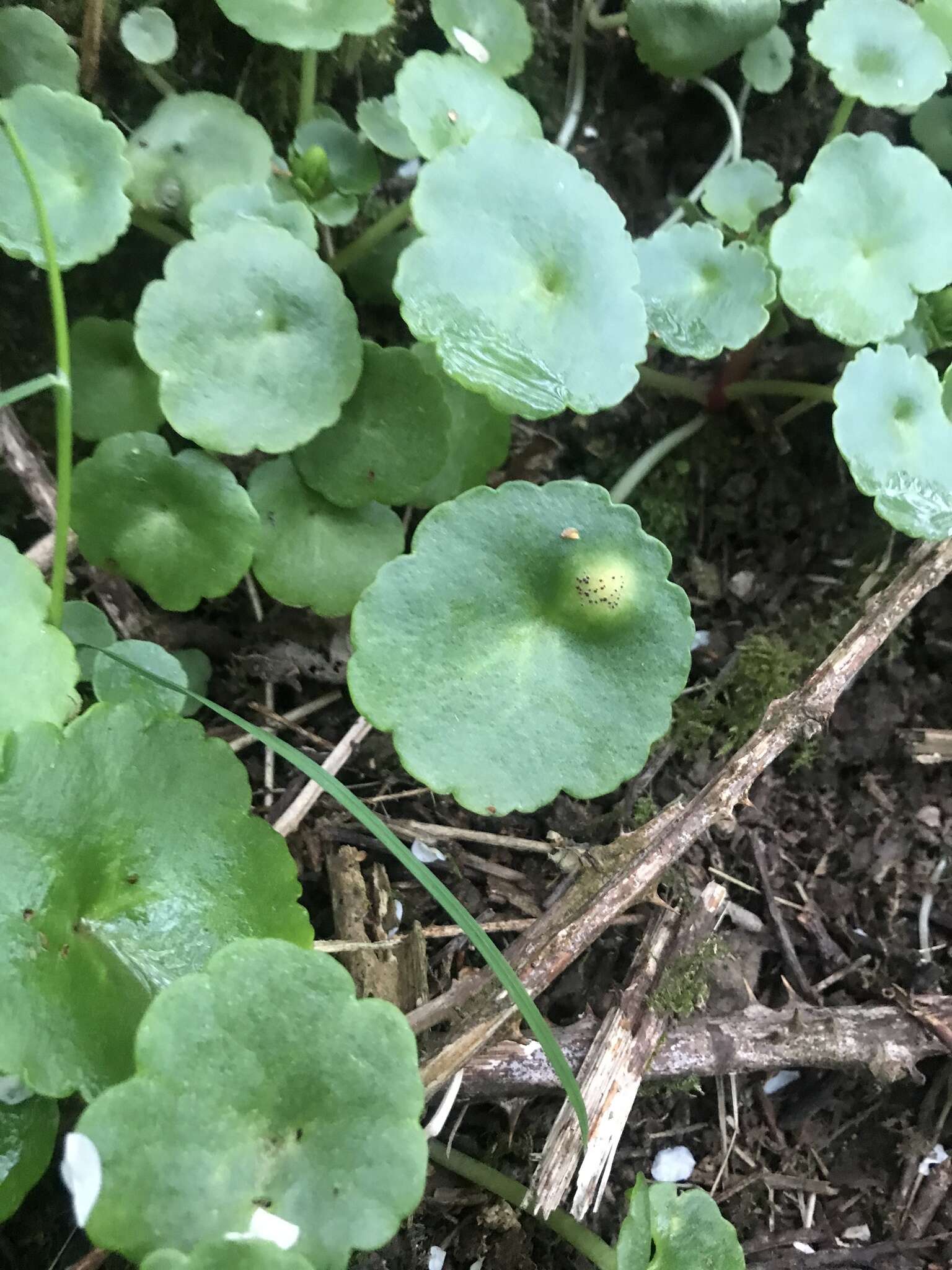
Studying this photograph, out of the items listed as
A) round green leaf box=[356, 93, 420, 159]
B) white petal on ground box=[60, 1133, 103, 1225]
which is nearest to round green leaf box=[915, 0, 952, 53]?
round green leaf box=[356, 93, 420, 159]

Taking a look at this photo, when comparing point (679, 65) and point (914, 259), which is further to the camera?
point (679, 65)

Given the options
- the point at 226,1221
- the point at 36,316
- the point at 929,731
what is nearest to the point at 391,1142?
the point at 226,1221

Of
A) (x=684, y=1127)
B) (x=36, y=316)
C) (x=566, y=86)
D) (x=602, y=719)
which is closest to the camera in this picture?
(x=602, y=719)

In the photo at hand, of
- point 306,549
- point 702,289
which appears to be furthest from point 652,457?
point 306,549

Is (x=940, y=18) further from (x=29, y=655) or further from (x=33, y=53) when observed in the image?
(x=29, y=655)

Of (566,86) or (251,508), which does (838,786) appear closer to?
(251,508)

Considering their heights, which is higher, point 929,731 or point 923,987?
point 929,731
